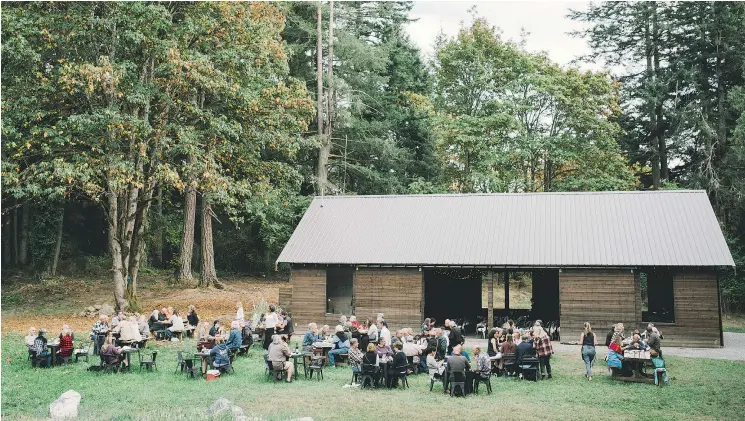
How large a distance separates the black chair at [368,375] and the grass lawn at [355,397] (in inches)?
14.1

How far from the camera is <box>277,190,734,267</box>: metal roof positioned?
2197 cm

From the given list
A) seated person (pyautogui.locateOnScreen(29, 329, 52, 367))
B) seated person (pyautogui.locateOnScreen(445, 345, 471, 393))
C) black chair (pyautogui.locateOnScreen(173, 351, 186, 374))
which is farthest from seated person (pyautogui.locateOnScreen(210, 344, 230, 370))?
seated person (pyautogui.locateOnScreen(445, 345, 471, 393))

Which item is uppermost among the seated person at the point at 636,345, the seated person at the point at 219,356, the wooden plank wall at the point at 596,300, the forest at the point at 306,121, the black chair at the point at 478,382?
the forest at the point at 306,121

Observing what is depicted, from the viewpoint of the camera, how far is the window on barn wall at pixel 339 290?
988 inches

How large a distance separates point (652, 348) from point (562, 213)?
9.84 m

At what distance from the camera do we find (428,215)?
26.1 m

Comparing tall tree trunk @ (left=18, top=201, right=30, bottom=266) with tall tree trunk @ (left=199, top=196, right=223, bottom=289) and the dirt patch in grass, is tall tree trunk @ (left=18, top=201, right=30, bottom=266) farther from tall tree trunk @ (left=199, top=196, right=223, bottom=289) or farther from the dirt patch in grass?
tall tree trunk @ (left=199, top=196, right=223, bottom=289)

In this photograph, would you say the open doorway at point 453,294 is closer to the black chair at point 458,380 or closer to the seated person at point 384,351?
the seated person at point 384,351

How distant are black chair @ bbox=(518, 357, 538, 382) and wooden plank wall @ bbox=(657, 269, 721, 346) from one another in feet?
26.7

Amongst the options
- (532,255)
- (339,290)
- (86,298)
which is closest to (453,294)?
(339,290)

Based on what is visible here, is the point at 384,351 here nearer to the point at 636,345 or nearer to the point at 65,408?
the point at 636,345

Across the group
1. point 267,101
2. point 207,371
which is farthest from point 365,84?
point 207,371

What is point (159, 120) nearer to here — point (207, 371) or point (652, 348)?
point (207, 371)

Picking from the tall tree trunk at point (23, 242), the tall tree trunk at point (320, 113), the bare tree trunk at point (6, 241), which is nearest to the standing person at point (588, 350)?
the tall tree trunk at point (320, 113)
